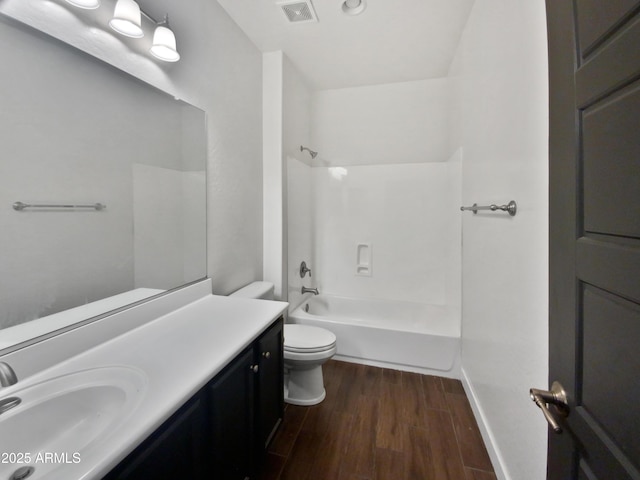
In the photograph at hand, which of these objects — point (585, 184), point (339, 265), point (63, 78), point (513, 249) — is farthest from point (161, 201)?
point (339, 265)

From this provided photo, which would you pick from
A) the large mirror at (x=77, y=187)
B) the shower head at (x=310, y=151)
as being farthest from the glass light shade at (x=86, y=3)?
the shower head at (x=310, y=151)

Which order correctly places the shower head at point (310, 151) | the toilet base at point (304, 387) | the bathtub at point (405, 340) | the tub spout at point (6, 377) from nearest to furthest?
the tub spout at point (6, 377), the toilet base at point (304, 387), the bathtub at point (405, 340), the shower head at point (310, 151)

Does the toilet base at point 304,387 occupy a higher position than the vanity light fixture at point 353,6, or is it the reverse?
the vanity light fixture at point 353,6

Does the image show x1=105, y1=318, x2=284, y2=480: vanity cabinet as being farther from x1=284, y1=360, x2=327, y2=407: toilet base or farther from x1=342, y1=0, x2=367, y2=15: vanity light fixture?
x1=342, y1=0, x2=367, y2=15: vanity light fixture

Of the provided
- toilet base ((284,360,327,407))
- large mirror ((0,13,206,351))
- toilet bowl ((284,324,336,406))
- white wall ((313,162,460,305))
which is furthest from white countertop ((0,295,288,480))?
white wall ((313,162,460,305))

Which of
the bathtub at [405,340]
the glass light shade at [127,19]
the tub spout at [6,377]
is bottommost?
the bathtub at [405,340]

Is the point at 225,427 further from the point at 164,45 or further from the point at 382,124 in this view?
the point at 382,124

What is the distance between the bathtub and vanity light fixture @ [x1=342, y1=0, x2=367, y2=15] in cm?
235

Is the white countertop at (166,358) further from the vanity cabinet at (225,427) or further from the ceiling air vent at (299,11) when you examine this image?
the ceiling air vent at (299,11)

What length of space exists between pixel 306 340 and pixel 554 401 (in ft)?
4.83

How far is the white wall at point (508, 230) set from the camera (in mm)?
1005

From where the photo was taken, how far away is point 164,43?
1294 millimetres

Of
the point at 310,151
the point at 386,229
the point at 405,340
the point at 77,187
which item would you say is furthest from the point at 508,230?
the point at 310,151

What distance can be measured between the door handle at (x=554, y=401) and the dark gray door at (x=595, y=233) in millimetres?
17
